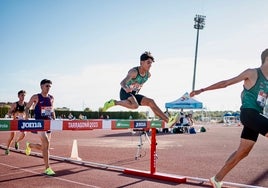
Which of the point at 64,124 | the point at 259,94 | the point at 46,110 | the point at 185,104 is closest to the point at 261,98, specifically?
the point at 259,94

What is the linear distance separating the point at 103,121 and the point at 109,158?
4628 mm

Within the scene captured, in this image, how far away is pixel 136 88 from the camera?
21.2ft

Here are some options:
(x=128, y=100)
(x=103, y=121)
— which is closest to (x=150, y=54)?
(x=128, y=100)

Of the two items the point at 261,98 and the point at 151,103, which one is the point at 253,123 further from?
the point at 151,103

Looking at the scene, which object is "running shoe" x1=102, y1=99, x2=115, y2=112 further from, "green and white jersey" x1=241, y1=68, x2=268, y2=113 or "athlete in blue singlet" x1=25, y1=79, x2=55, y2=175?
"green and white jersey" x1=241, y1=68, x2=268, y2=113

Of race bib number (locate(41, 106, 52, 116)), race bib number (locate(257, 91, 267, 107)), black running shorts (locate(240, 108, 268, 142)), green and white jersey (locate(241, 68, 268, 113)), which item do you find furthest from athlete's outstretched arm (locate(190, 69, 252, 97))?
race bib number (locate(41, 106, 52, 116))

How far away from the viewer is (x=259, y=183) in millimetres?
6922

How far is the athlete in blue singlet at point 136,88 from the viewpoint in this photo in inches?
243

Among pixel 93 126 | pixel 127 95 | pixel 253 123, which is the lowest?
pixel 93 126

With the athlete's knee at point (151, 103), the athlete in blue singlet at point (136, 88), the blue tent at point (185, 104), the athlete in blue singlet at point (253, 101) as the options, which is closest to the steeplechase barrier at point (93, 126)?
the athlete in blue singlet at point (136, 88)

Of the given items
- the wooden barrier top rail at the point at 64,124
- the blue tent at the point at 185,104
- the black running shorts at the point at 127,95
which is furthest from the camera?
the blue tent at the point at 185,104

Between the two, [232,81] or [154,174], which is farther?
[154,174]

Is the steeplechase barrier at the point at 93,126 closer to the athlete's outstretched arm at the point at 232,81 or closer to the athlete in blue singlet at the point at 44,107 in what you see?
the athlete in blue singlet at the point at 44,107

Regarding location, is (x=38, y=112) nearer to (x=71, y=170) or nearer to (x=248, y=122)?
(x=71, y=170)
